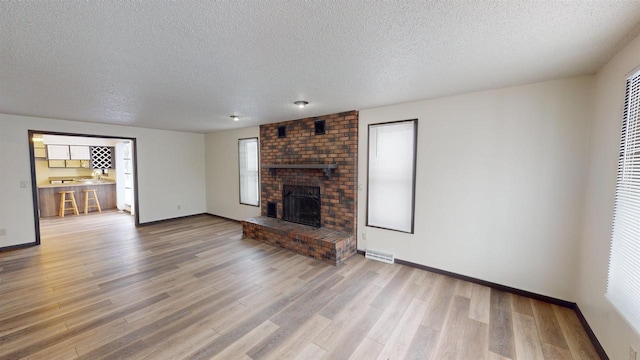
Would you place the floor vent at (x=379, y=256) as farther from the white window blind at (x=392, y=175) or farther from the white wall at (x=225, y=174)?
the white wall at (x=225, y=174)

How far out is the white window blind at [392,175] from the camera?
3.58m

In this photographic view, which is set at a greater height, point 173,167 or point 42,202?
point 173,167

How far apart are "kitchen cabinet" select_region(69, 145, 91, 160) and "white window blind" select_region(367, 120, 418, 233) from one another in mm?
9358

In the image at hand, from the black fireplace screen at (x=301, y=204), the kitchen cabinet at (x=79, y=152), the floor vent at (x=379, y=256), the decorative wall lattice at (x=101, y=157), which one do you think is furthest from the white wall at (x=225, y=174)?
the kitchen cabinet at (x=79, y=152)

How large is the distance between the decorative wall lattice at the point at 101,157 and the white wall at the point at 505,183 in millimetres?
9635

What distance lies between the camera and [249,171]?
594cm

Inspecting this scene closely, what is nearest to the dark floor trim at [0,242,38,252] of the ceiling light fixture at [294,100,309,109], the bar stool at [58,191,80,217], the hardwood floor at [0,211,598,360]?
the hardwood floor at [0,211,598,360]

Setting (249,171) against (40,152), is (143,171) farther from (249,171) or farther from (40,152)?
(40,152)

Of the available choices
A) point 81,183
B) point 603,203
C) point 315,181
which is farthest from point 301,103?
point 81,183

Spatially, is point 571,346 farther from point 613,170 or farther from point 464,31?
point 464,31

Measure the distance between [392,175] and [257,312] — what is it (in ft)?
8.53

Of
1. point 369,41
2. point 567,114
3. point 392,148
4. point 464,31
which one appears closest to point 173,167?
point 392,148

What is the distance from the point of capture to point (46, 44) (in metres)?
1.75

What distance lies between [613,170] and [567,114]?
0.84 metres
